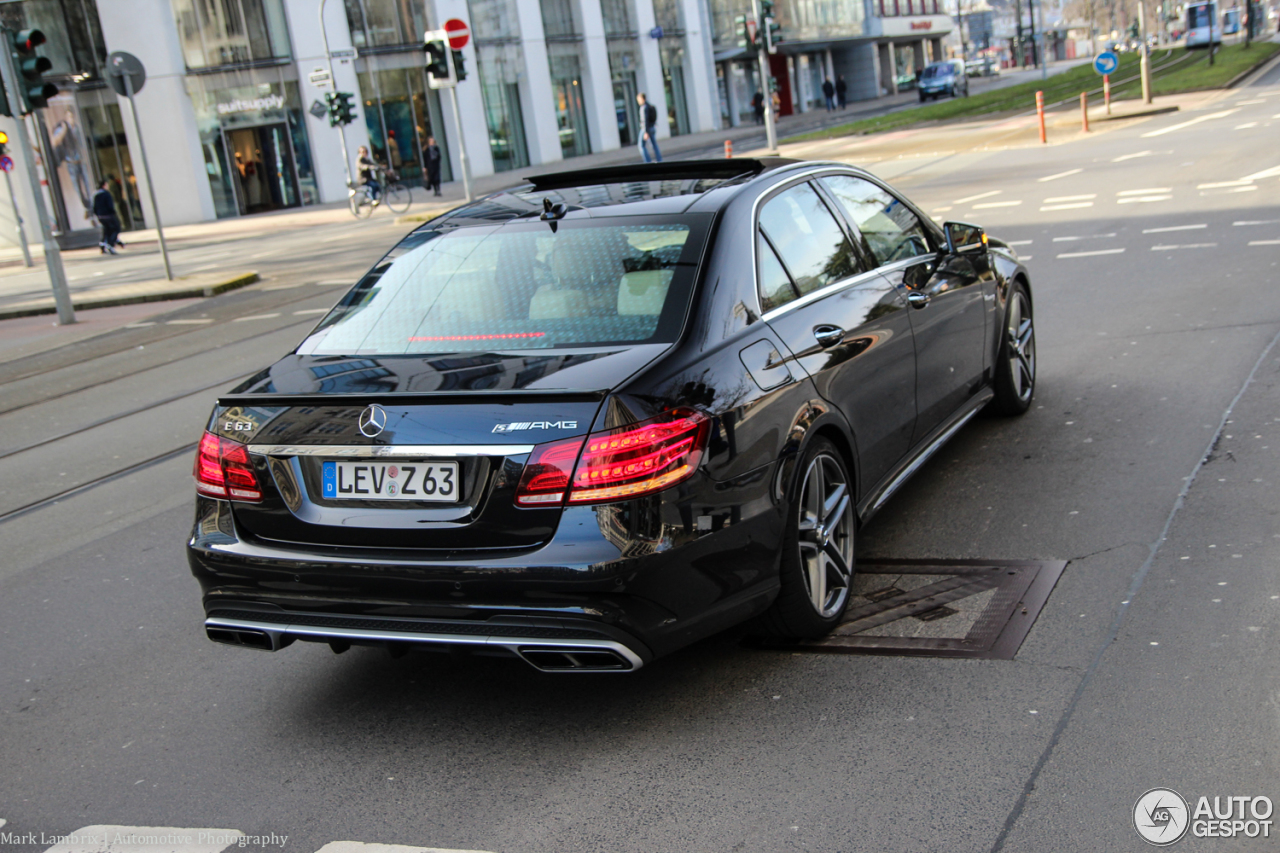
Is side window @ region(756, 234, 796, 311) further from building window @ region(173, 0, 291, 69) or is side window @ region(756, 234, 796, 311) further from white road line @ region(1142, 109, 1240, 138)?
building window @ region(173, 0, 291, 69)

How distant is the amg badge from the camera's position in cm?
346

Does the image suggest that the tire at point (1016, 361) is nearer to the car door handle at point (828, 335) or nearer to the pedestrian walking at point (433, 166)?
the car door handle at point (828, 335)

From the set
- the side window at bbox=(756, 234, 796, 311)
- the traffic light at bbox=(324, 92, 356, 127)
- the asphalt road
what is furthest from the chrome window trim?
the traffic light at bbox=(324, 92, 356, 127)

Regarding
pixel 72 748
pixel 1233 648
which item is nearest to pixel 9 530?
pixel 72 748

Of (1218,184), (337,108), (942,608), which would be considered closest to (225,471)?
(942,608)

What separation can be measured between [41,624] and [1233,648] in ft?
14.9

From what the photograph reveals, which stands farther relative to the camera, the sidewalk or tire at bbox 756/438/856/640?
the sidewalk

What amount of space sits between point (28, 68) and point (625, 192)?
48.7 feet

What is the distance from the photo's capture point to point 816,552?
4199 millimetres

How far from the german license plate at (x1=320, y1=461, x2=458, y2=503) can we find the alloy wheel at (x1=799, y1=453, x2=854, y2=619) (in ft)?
3.87

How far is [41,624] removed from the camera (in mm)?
5273

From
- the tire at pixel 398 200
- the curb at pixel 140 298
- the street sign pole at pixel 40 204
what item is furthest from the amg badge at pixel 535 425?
the tire at pixel 398 200

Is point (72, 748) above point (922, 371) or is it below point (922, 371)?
below

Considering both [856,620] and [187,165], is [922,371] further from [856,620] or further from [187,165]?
[187,165]
